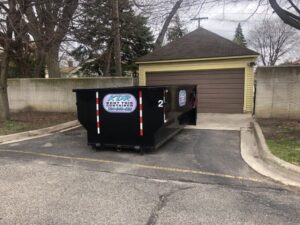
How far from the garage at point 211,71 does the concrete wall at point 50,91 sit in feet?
6.71

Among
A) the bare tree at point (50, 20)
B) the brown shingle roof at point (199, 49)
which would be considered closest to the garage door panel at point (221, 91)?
the brown shingle roof at point (199, 49)

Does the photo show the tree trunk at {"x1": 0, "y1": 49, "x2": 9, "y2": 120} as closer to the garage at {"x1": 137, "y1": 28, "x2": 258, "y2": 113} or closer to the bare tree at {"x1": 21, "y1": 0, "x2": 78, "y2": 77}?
the bare tree at {"x1": 21, "y1": 0, "x2": 78, "y2": 77}

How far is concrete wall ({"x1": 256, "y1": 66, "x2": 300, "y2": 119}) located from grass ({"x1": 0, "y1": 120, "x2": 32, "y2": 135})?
7.94 meters

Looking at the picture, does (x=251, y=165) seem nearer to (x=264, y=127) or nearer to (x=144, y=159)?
(x=144, y=159)

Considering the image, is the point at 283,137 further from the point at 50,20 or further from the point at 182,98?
the point at 50,20

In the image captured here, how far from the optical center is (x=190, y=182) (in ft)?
15.0

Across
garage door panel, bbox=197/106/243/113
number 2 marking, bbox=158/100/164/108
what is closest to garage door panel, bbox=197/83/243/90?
garage door panel, bbox=197/106/243/113

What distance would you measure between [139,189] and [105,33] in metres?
10.0

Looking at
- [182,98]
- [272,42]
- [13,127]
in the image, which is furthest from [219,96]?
[272,42]

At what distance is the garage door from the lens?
12.7 meters

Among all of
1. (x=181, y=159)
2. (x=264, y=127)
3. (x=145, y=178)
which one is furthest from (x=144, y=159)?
(x=264, y=127)

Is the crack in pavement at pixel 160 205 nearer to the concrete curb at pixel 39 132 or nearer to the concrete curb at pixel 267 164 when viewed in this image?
the concrete curb at pixel 267 164

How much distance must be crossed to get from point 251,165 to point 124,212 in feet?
9.44

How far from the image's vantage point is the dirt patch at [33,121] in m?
9.23
